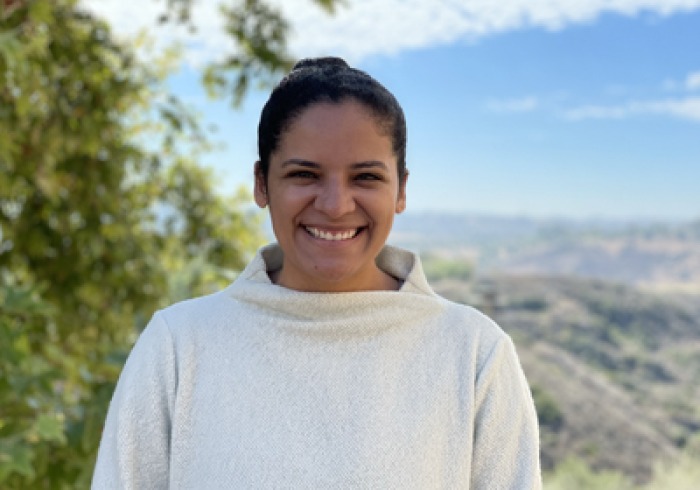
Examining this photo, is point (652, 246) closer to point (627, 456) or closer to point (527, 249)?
point (527, 249)

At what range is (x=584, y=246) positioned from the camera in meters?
40.2

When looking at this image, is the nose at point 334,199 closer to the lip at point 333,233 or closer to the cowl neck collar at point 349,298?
the lip at point 333,233

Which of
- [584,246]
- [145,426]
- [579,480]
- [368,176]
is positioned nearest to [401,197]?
[368,176]

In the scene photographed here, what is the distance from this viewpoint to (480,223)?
38.5 m

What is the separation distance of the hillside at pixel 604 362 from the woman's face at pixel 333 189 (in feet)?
36.7

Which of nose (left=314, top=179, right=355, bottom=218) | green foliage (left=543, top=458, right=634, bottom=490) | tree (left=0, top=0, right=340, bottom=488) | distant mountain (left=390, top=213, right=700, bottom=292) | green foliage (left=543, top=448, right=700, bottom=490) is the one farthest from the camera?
distant mountain (left=390, top=213, right=700, bottom=292)

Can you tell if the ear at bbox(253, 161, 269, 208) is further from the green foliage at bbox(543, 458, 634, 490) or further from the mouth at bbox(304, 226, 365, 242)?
the green foliage at bbox(543, 458, 634, 490)

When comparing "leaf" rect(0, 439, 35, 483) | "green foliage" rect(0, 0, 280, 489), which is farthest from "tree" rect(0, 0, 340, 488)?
"leaf" rect(0, 439, 35, 483)

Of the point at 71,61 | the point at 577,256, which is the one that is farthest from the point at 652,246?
the point at 71,61

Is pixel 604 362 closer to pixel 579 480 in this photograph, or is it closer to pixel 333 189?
pixel 579 480

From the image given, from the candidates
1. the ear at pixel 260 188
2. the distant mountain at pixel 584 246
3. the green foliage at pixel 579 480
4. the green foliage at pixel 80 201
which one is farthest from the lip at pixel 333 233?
the distant mountain at pixel 584 246

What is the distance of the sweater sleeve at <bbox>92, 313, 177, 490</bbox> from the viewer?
48.8 inches

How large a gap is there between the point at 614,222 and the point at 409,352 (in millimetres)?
46647

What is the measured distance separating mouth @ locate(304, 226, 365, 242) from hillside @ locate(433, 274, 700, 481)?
36.8 feet
